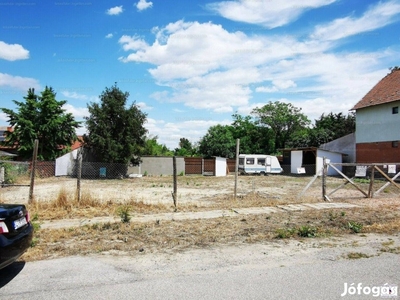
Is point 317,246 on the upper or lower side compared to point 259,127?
lower

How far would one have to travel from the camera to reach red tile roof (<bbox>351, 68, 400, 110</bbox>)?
27.3 m

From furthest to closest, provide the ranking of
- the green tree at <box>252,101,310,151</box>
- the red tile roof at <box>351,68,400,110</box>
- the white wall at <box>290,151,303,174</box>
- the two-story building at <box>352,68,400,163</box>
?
the green tree at <box>252,101,310,151</box>, the white wall at <box>290,151,303,174</box>, the red tile roof at <box>351,68,400,110</box>, the two-story building at <box>352,68,400,163</box>

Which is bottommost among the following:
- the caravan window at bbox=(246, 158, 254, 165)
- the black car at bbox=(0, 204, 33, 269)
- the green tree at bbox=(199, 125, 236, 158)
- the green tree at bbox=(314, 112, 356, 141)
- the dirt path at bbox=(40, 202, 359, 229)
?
the dirt path at bbox=(40, 202, 359, 229)

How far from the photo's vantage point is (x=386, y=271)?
4473 mm

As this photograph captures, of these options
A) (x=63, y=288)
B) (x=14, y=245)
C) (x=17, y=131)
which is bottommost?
(x=63, y=288)

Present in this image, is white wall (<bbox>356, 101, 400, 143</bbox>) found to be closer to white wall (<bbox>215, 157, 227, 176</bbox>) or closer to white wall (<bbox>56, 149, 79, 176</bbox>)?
white wall (<bbox>215, 157, 227, 176</bbox>)

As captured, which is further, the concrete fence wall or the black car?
the concrete fence wall

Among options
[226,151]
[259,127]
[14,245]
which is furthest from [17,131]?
[259,127]

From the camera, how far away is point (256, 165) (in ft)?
109

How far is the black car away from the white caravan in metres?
29.1

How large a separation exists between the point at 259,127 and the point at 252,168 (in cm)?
2271

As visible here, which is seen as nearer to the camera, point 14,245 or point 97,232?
point 14,245

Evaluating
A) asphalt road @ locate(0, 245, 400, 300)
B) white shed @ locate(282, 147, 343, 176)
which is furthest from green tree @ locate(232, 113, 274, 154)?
asphalt road @ locate(0, 245, 400, 300)

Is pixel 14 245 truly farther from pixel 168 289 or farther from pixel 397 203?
pixel 397 203
